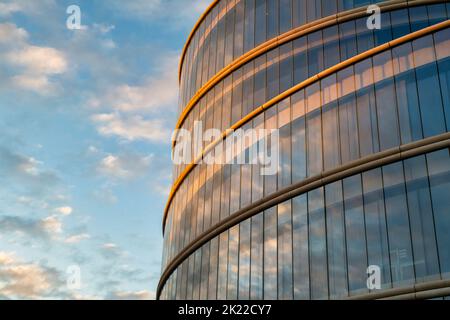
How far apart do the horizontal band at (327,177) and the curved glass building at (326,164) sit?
53 millimetres

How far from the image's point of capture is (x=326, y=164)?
27.8 m

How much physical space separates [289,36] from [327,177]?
30.1 feet

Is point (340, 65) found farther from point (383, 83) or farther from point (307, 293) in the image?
point (307, 293)

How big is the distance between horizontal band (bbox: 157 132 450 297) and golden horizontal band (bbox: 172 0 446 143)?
286 inches

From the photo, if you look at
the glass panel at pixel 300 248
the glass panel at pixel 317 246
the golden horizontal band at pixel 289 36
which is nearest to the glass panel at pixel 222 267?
the glass panel at pixel 300 248

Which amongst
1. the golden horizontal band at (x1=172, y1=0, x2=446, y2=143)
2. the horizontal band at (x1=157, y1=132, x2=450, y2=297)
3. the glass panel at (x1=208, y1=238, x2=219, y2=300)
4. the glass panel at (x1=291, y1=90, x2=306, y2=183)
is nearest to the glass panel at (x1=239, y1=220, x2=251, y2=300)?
the horizontal band at (x1=157, y1=132, x2=450, y2=297)

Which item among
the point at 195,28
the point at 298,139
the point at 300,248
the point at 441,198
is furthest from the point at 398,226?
the point at 195,28

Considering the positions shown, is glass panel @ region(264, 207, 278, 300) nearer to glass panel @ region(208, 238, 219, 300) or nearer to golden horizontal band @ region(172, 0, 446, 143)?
glass panel @ region(208, 238, 219, 300)

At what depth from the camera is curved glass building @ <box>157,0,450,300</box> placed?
78.6 feet

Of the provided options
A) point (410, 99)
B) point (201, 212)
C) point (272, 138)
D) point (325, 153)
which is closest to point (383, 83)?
point (410, 99)

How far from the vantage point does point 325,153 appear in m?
28.0

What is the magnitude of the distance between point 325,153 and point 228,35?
12.8 metres
